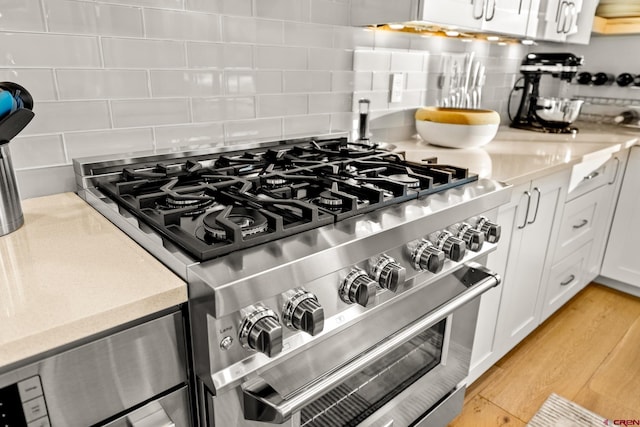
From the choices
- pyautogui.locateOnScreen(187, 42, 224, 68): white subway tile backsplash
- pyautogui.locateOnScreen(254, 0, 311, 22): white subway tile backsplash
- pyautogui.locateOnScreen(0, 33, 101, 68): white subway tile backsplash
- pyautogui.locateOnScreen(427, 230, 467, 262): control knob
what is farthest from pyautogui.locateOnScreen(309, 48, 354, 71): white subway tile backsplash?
pyautogui.locateOnScreen(427, 230, 467, 262): control knob

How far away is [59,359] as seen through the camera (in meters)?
0.55

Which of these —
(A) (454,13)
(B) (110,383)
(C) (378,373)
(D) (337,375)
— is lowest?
(C) (378,373)

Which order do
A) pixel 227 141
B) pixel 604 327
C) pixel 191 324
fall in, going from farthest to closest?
pixel 604 327 → pixel 227 141 → pixel 191 324

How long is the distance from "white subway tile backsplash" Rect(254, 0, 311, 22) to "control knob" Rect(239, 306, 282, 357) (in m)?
1.00

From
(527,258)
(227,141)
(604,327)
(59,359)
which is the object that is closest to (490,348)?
(527,258)

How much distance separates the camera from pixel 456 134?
168 cm

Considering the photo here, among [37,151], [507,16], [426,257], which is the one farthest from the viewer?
[507,16]

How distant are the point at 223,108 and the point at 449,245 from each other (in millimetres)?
779

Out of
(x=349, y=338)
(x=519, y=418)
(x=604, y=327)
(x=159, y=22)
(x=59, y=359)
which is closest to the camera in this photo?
(x=59, y=359)

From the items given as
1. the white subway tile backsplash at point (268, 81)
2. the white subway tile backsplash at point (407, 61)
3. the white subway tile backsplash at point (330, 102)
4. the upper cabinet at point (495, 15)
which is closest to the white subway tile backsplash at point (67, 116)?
the white subway tile backsplash at point (268, 81)

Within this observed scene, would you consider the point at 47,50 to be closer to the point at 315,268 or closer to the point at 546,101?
the point at 315,268

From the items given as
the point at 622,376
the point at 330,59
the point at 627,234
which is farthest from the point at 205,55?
the point at 627,234

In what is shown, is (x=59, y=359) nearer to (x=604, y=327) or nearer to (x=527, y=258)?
(x=527, y=258)

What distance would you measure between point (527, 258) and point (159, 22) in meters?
1.47
